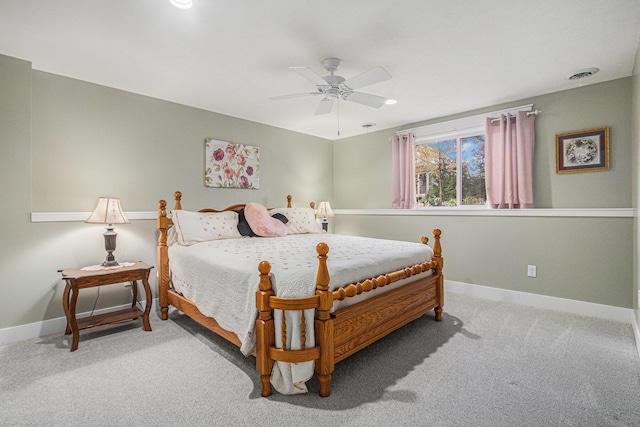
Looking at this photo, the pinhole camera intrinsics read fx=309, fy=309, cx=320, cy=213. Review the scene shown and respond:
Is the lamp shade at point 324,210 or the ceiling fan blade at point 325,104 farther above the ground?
the ceiling fan blade at point 325,104

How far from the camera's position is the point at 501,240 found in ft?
12.4

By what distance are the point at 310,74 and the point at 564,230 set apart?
317cm

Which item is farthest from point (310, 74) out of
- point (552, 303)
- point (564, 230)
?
point (552, 303)

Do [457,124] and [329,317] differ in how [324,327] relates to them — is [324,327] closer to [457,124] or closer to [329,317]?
[329,317]

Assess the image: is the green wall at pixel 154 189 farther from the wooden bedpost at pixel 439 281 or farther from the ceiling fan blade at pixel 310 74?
the ceiling fan blade at pixel 310 74

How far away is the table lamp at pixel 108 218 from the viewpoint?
9.26 ft

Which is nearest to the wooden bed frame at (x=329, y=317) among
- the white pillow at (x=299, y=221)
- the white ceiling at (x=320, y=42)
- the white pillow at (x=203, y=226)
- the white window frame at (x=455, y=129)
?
the white pillow at (x=203, y=226)

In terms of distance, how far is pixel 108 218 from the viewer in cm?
285

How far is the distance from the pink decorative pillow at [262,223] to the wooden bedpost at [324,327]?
2.01 m

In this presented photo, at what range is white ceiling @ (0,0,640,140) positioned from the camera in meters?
2.01

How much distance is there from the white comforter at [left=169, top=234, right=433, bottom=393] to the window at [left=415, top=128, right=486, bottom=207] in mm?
1576

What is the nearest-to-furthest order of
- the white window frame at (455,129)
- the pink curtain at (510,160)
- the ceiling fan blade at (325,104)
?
the ceiling fan blade at (325,104)
the pink curtain at (510,160)
the white window frame at (455,129)

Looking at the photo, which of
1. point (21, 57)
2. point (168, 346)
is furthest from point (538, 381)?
point (21, 57)

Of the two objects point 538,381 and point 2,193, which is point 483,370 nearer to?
point 538,381
